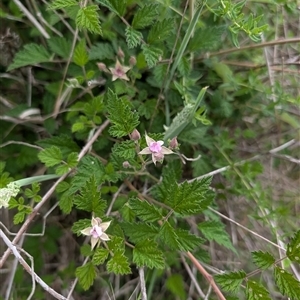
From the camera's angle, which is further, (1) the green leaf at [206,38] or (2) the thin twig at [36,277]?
(1) the green leaf at [206,38]

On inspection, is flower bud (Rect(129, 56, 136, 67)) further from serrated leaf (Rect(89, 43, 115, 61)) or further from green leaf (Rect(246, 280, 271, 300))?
green leaf (Rect(246, 280, 271, 300))

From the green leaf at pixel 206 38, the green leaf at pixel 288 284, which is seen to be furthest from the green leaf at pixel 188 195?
the green leaf at pixel 206 38

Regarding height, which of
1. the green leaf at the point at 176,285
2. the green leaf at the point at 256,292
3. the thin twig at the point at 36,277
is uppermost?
the thin twig at the point at 36,277

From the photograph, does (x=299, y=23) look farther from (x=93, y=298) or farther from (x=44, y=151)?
(x=93, y=298)

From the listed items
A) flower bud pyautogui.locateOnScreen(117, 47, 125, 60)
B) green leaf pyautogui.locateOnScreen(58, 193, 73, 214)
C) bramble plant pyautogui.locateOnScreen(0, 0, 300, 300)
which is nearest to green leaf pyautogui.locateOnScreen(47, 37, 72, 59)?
bramble plant pyautogui.locateOnScreen(0, 0, 300, 300)

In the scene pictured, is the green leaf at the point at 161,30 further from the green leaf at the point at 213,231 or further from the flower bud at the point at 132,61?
the green leaf at the point at 213,231

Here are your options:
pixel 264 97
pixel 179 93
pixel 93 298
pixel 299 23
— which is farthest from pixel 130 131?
pixel 299 23

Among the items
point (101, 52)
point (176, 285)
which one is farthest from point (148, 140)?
point (176, 285)
